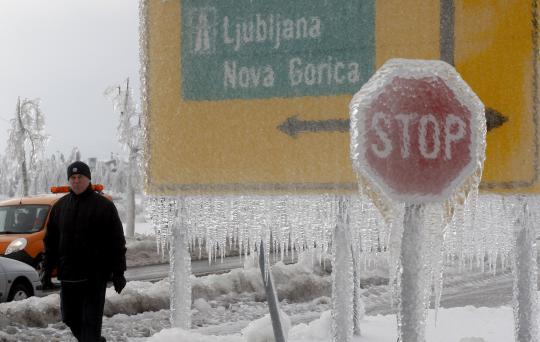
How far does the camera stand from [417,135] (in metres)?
1.67

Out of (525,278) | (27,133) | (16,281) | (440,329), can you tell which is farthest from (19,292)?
(27,133)

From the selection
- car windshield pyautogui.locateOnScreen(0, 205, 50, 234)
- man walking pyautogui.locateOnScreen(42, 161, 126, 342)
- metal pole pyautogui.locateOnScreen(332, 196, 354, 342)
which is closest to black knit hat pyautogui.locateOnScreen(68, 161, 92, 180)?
man walking pyautogui.locateOnScreen(42, 161, 126, 342)

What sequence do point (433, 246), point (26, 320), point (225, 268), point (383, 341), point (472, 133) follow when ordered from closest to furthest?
point (472, 133) → point (433, 246) → point (383, 341) → point (26, 320) → point (225, 268)

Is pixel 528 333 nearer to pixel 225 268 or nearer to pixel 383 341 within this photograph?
pixel 383 341

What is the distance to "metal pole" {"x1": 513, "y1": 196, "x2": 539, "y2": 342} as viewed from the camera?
11.9ft

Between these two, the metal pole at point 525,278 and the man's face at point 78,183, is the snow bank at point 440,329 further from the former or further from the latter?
the metal pole at point 525,278

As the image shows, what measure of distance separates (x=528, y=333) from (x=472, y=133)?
231 cm

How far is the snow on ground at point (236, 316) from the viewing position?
23.3 feet

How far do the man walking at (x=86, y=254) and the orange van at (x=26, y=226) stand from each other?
20.2 feet

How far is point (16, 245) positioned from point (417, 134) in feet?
35.3

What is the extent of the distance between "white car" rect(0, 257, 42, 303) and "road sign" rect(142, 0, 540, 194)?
6195 mm

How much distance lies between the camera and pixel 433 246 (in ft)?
6.72

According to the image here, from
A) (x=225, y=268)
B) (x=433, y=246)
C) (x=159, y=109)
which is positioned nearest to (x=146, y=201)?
(x=159, y=109)

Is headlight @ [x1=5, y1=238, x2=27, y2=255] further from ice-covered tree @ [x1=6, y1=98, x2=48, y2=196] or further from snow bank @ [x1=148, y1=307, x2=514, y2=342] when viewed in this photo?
ice-covered tree @ [x1=6, y1=98, x2=48, y2=196]
